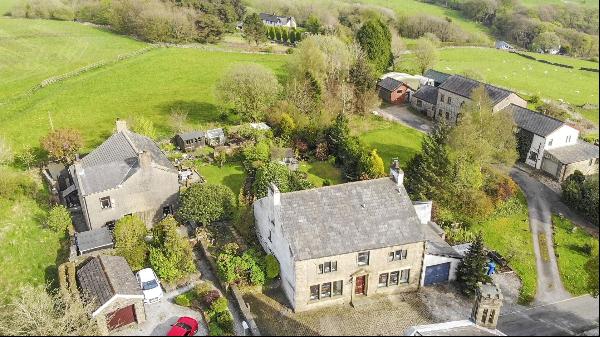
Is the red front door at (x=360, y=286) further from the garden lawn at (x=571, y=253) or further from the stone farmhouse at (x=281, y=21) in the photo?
the stone farmhouse at (x=281, y=21)

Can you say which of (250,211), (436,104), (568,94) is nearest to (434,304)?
(250,211)

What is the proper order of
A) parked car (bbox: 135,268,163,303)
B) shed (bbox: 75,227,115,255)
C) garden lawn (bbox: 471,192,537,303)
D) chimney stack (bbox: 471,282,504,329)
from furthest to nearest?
garden lawn (bbox: 471,192,537,303)
shed (bbox: 75,227,115,255)
parked car (bbox: 135,268,163,303)
chimney stack (bbox: 471,282,504,329)

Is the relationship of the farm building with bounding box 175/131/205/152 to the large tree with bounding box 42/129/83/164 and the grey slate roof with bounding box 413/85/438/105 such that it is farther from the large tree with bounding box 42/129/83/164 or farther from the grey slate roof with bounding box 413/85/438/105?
the grey slate roof with bounding box 413/85/438/105

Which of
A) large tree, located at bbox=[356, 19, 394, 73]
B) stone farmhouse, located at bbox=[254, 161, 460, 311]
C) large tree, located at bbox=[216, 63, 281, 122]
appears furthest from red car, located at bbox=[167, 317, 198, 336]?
large tree, located at bbox=[356, 19, 394, 73]

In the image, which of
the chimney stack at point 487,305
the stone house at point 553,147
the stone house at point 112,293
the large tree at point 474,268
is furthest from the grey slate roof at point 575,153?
the stone house at point 112,293

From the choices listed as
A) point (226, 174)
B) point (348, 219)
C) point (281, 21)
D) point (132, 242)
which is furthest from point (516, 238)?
point (281, 21)

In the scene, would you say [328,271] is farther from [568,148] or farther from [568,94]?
[568,94]

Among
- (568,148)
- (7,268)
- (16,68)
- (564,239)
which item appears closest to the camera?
(7,268)
